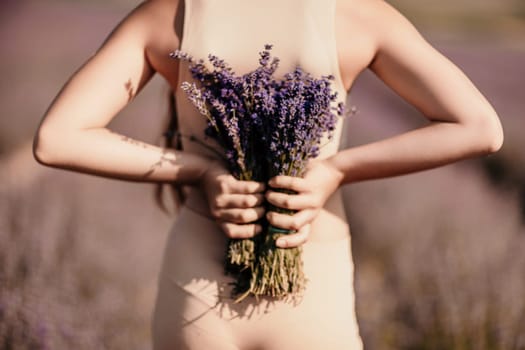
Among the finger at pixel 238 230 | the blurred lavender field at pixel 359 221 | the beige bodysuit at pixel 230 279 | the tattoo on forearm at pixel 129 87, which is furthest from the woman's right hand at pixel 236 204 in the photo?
the blurred lavender field at pixel 359 221

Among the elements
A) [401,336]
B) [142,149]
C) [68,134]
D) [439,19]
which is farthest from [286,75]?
[439,19]

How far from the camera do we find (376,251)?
579 centimetres

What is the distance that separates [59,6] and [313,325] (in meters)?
5.18

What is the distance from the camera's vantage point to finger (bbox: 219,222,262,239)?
7.00ft

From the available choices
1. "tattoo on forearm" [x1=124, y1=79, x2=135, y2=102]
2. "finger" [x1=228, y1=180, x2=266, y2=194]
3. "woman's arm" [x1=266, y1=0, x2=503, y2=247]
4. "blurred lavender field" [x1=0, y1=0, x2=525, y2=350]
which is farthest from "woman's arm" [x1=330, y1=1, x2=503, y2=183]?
"blurred lavender field" [x1=0, y1=0, x2=525, y2=350]

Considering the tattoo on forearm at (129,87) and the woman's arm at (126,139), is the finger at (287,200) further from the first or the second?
the tattoo on forearm at (129,87)

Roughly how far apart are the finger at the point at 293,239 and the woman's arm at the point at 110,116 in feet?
1.06

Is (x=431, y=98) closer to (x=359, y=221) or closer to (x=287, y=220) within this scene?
(x=287, y=220)

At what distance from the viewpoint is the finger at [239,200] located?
83.5 inches

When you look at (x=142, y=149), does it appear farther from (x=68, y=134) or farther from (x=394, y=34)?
(x=394, y=34)

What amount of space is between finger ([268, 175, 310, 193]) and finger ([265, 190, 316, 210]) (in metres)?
0.02

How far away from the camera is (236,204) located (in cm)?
212

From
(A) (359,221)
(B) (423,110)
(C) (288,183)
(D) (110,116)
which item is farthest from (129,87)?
(A) (359,221)

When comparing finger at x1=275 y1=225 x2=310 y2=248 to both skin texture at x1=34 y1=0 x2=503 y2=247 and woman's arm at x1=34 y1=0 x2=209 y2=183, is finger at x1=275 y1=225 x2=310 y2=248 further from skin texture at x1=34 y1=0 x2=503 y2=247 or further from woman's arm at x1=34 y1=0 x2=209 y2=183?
woman's arm at x1=34 y1=0 x2=209 y2=183
